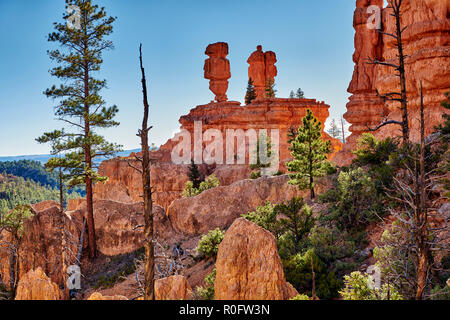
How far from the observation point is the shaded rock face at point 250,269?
7.73 meters

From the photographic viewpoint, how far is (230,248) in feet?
27.1

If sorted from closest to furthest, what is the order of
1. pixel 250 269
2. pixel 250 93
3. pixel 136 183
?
pixel 250 269 < pixel 136 183 < pixel 250 93

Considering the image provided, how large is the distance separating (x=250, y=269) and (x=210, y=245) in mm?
7641

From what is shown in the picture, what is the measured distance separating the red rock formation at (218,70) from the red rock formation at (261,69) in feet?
16.0

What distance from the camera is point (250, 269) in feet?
26.3

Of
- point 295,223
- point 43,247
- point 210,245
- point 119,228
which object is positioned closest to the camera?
point 295,223

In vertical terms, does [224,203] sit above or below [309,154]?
below

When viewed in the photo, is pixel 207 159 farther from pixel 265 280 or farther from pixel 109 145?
pixel 265 280

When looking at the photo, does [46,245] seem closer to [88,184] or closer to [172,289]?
[88,184]

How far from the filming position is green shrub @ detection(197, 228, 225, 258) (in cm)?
1529

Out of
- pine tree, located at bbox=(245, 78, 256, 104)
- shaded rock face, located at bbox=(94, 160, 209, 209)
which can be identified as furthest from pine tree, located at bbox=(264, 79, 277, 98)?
shaded rock face, located at bbox=(94, 160, 209, 209)

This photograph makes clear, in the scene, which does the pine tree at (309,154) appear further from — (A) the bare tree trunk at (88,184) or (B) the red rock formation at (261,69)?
(B) the red rock formation at (261,69)

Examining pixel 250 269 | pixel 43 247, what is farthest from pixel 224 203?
pixel 250 269
